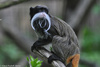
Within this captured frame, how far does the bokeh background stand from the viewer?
6.36 meters

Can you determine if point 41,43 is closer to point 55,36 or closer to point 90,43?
point 55,36

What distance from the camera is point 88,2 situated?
6004 millimetres

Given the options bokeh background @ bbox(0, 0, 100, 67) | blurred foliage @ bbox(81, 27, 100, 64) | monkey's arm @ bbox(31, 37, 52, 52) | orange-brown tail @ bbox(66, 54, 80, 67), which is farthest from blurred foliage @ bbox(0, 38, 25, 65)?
orange-brown tail @ bbox(66, 54, 80, 67)

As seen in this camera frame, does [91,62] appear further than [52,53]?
Yes

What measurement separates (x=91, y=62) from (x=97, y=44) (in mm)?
2057

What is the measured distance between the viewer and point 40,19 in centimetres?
300

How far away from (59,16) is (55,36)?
15.7 ft

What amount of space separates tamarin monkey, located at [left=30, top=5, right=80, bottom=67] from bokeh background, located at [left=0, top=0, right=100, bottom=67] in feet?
6.41

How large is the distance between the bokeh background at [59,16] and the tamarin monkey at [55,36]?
77.0 inches

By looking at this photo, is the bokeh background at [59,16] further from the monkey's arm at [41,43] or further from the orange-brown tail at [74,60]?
the orange-brown tail at [74,60]

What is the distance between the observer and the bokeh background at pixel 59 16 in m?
6.36

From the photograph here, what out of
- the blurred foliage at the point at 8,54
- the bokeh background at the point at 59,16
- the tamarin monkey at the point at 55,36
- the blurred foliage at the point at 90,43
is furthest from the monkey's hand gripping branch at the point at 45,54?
the blurred foliage at the point at 90,43

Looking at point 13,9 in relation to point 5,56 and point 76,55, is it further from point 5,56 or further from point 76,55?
point 76,55

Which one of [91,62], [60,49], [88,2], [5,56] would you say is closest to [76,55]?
[60,49]
